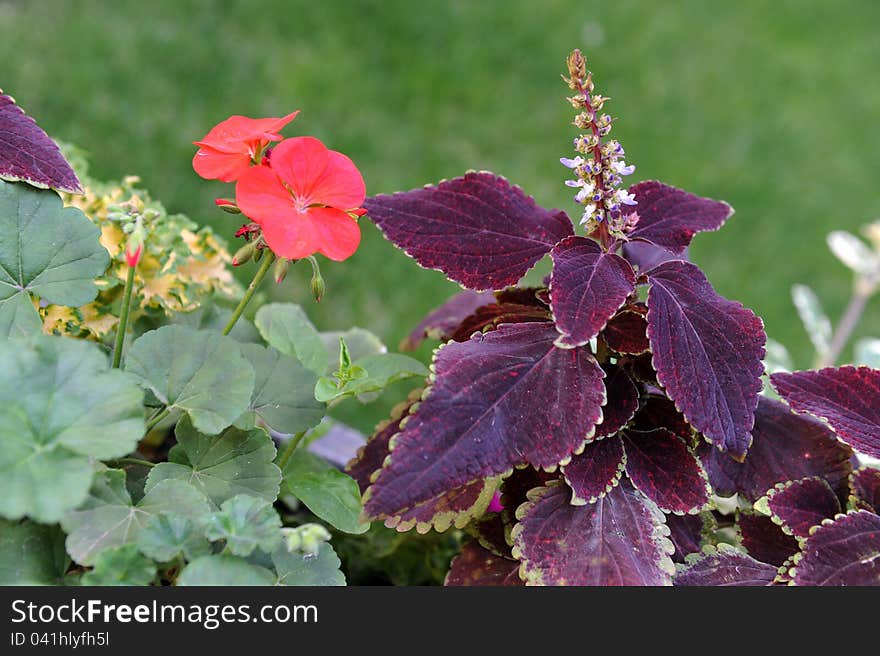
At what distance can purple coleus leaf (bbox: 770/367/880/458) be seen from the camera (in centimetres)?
103

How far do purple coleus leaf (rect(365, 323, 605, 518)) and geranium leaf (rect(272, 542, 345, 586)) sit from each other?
0.35 ft

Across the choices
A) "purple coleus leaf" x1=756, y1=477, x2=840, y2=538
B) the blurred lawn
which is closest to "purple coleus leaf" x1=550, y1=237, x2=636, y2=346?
"purple coleus leaf" x1=756, y1=477, x2=840, y2=538

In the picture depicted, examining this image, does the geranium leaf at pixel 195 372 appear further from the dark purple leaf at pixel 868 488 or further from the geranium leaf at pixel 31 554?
the dark purple leaf at pixel 868 488

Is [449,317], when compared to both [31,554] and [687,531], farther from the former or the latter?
[31,554]

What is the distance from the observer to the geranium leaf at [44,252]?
988 millimetres

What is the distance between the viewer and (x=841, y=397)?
1079mm

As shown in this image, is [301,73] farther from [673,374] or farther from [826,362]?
[673,374]

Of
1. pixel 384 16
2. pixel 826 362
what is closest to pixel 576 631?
pixel 826 362

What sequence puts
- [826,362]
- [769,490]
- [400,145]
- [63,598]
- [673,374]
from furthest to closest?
[400,145], [826,362], [769,490], [673,374], [63,598]

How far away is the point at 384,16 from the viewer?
10.9 feet

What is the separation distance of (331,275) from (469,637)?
6.00 feet

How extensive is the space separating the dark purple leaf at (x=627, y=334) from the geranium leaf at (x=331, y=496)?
35cm

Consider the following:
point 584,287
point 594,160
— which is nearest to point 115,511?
point 584,287

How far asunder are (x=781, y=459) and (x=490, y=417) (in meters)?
0.42
